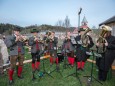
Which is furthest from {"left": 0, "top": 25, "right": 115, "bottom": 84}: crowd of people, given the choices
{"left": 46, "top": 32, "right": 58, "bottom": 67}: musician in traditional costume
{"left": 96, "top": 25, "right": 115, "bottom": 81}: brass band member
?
{"left": 46, "top": 32, "right": 58, "bottom": 67}: musician in traditional costume

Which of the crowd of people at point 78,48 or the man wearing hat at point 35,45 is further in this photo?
the man wearing hat at point 35,45

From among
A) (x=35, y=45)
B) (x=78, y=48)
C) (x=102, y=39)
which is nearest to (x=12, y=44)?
(x=35, y=45)

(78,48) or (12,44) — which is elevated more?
(12,44)

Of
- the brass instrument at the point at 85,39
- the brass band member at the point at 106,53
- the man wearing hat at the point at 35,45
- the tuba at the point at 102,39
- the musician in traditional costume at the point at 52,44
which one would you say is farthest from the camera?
the musician in traditional costume at the point at 52,44

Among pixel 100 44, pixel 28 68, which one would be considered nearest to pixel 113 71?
pixel 100 44

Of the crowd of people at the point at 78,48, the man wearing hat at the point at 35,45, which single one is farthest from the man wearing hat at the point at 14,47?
the man wearing hat at the point at 35,45

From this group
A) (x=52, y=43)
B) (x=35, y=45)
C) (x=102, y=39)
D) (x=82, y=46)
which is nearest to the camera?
(x=102, y=39)

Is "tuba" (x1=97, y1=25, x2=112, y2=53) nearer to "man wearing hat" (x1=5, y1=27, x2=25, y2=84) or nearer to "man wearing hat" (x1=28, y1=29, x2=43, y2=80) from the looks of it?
"man wearing hat" (x1=28, y1=29, x2=43, y2=80)

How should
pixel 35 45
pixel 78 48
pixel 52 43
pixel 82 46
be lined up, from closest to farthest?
pixel 35 45 → pixel 82 46 → pixel 78 48 → pixel 52 43

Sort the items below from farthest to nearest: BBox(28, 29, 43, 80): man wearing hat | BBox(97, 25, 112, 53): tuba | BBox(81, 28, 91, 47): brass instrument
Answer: BBox(81, 28, 91, 47): brass instrument → BBox(28, 29, 43, 80): man wearing hat → BBox(97, 25, 112, 53): tuba

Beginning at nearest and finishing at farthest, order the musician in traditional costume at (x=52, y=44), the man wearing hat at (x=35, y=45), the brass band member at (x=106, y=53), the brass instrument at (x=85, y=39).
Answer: the brass band member at (x=106, y=53), the man wearing hat at (x=35, y=45), the brass instrument at (x=85, y=39), the musician in traditional costume at (x=52, y=44)

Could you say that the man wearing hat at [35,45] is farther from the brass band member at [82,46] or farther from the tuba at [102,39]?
the tuba at [102,39]

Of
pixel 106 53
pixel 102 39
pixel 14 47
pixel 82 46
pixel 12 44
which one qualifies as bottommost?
pixel 106 53

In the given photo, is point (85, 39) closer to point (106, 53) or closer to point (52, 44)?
point (106, 53)
